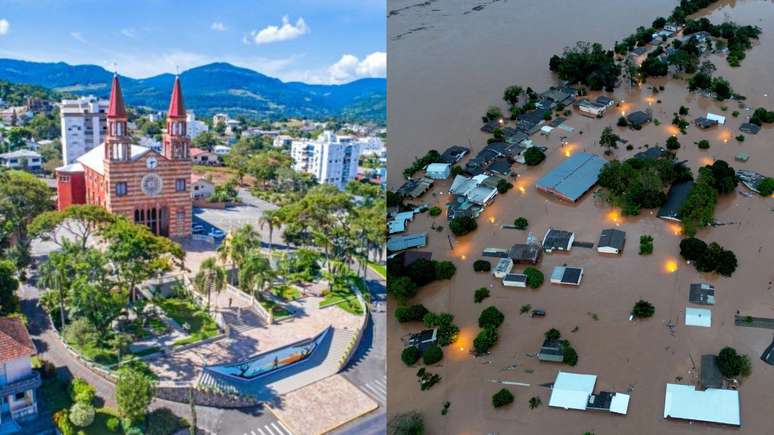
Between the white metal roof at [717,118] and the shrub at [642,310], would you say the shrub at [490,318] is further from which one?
the white metal roof at [717,118]

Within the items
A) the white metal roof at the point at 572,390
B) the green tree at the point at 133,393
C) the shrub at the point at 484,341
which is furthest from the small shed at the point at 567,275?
the green tree at the point at 133,393

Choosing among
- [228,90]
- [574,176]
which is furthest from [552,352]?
[228,90]

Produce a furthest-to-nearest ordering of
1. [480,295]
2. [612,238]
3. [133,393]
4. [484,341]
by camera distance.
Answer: [612,238] < [480,295] < [484,341] < [133,393]

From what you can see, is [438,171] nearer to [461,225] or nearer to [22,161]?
[461,225]

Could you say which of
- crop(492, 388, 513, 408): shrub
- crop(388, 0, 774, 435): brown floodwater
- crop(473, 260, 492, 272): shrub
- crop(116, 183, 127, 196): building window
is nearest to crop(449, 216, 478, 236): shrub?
crop(388, 0, 774, 435): brown floodwater

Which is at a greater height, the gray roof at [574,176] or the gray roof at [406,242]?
the gray roof at [574,176]
